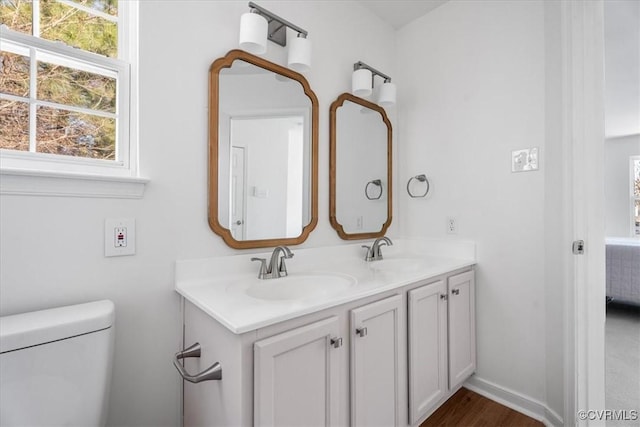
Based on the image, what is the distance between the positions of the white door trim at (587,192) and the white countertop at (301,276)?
1.84 feet

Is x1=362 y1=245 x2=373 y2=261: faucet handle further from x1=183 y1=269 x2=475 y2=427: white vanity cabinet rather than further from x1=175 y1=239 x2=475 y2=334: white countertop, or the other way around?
x1=183 y1=269 x2=475 y2=427: white vanity cabinet

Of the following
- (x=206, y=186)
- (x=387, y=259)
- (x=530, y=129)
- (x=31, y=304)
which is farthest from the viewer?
(x=387, y=259)

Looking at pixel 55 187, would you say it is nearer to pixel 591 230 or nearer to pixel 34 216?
pixel 34 216

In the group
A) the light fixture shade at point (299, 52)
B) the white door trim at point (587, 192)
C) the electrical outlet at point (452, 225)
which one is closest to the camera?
the white door trim at point (587, 192)

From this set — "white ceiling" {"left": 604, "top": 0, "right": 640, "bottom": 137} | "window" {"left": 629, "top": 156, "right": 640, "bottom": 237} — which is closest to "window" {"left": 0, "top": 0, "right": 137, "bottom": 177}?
"white ceiling" {"left": 604, "top": 0, "right": 640, "bottom": 137}

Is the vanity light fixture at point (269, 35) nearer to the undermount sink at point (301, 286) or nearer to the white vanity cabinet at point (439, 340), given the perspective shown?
the undermount sink at point (301, 286)

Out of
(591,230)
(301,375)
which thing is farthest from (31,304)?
(591,230)

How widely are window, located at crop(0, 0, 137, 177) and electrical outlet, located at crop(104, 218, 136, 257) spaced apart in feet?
0.65

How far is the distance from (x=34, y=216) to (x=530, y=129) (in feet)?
7.33

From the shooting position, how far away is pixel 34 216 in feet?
3.16

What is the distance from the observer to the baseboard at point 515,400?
1.53 metres

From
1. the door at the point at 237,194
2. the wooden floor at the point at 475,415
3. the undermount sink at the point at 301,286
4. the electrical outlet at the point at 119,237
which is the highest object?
the door at the point at 237,194

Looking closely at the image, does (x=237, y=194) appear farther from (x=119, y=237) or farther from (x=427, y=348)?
(x=427, y=348)

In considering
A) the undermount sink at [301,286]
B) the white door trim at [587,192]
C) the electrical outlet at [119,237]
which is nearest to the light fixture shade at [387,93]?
the white door trim at [587,192]
